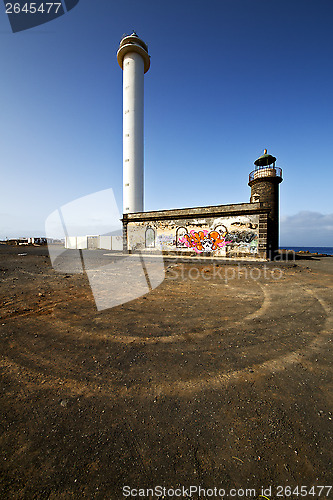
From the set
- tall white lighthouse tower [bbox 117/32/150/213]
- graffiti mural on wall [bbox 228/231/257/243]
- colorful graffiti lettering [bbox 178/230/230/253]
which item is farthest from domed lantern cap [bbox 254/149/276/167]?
tall white lighthouse tower [bbox 117/32/150/213]

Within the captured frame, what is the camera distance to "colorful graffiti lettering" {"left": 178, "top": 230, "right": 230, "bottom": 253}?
17141 millimetres

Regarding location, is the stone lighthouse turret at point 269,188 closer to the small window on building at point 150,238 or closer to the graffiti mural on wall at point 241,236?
the graffiti mural on wall at point 241,236

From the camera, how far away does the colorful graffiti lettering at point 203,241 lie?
1714 centimetres

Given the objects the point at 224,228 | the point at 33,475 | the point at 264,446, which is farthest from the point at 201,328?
the point at 224,228

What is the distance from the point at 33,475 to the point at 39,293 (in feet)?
20.0

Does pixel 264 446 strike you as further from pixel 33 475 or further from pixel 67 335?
pixel 67 335

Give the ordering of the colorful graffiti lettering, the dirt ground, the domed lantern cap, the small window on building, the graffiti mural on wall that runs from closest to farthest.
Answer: the dirt ground < the graffiti mural on wall < the colorful graffiti lettering < the small window on building < the domed lantern cap

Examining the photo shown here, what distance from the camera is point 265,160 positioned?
21.9 m

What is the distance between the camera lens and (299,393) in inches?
94.3

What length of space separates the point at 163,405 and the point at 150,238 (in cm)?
1827

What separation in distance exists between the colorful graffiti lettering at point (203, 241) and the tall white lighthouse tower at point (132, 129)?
1064 centimetres

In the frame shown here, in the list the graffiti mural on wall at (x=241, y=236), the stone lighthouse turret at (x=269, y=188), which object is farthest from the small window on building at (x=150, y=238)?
the stone lighthouse turret at (x=269, y=188)

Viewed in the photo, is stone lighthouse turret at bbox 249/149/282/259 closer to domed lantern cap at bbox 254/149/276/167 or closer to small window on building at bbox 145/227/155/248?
domed lantern cap at bbox 254/149/276/167

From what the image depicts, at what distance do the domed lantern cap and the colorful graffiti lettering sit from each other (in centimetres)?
1213
